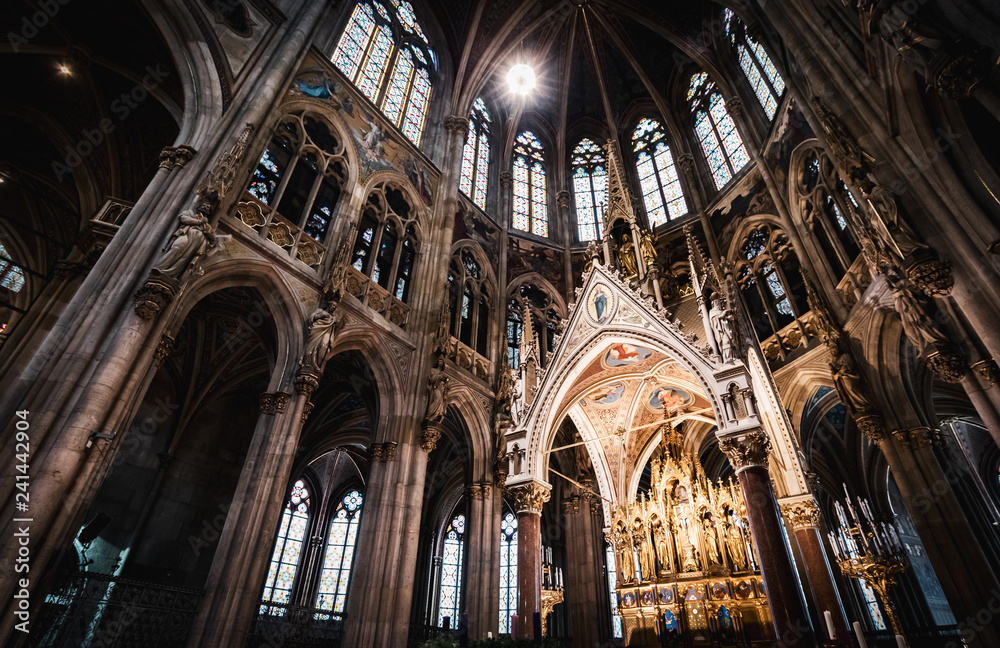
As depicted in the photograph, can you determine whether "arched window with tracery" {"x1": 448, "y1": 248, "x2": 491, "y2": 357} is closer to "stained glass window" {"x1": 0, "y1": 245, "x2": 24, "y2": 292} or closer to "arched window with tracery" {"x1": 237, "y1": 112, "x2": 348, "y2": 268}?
"arched window with tracery" {"x1": 237, "y1": 112, "x2": 348, "y2": 268}

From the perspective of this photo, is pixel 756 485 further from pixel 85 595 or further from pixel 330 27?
pixel 330 27

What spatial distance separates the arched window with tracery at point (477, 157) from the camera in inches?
707

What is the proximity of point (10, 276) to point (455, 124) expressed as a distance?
44.3ft

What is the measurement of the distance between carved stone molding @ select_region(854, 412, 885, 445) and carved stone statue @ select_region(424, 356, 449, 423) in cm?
854

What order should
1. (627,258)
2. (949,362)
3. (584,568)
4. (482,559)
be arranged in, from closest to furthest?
(949,362) → (482,559) → (584,568) → (627,258)

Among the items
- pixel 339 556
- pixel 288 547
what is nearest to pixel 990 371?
pixel 339 556

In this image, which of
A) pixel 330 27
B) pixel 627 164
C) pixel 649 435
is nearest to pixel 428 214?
pixel 330 27

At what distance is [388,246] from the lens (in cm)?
1345

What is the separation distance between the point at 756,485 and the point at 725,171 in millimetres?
12619

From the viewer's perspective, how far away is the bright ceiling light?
21.3 m

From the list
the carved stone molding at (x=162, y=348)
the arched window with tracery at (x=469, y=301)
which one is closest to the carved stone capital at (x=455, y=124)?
the arched window with tracery at (x=469, y=301)

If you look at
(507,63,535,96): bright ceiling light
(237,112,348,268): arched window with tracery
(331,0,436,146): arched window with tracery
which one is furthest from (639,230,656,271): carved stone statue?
(507,63,535,96): bright ceiling light

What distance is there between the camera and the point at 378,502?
9.89 meters

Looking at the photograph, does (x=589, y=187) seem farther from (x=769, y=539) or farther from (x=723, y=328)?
(x=769, y=539)
